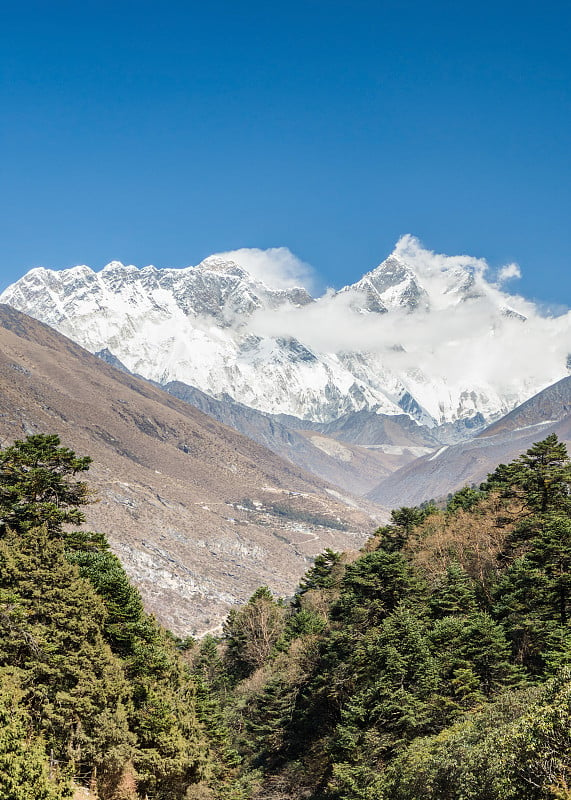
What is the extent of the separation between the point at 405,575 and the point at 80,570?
979 inches

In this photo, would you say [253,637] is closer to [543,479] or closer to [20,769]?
[543,479]

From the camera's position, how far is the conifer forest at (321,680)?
1053 inches

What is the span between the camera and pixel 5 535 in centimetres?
3878

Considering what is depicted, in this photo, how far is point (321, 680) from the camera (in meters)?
51.6

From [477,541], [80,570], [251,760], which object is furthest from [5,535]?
[477,541]

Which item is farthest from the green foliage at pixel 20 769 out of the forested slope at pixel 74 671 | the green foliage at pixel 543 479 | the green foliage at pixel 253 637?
the green foliage at pixel 253 637

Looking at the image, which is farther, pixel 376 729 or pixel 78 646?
pixel 376 729

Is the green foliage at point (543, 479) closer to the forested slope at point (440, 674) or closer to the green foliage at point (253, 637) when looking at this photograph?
the forested slope at point (440, 674)

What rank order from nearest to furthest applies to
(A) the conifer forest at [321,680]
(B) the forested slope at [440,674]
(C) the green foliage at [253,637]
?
(B) the forested slope at [440,674], (A) the conifer forest at [321,680], (C) the green foliage at [253,637]

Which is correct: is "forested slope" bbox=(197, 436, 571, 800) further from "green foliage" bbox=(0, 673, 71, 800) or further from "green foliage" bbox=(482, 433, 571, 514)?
"green foliage" bbox=(0, 673, 71, 800)

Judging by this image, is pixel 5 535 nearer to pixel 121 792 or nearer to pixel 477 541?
pixel 121 792

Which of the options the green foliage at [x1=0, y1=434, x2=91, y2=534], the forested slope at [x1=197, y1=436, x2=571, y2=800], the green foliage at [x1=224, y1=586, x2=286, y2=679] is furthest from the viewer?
the green foliage at [x1=224, y1=586, x2=286, y2=679]

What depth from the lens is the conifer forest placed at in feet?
87.8

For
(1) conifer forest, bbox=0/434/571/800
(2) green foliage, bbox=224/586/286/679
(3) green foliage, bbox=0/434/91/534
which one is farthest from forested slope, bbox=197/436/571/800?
(3) green foliage, bbox=0/434/91/534
